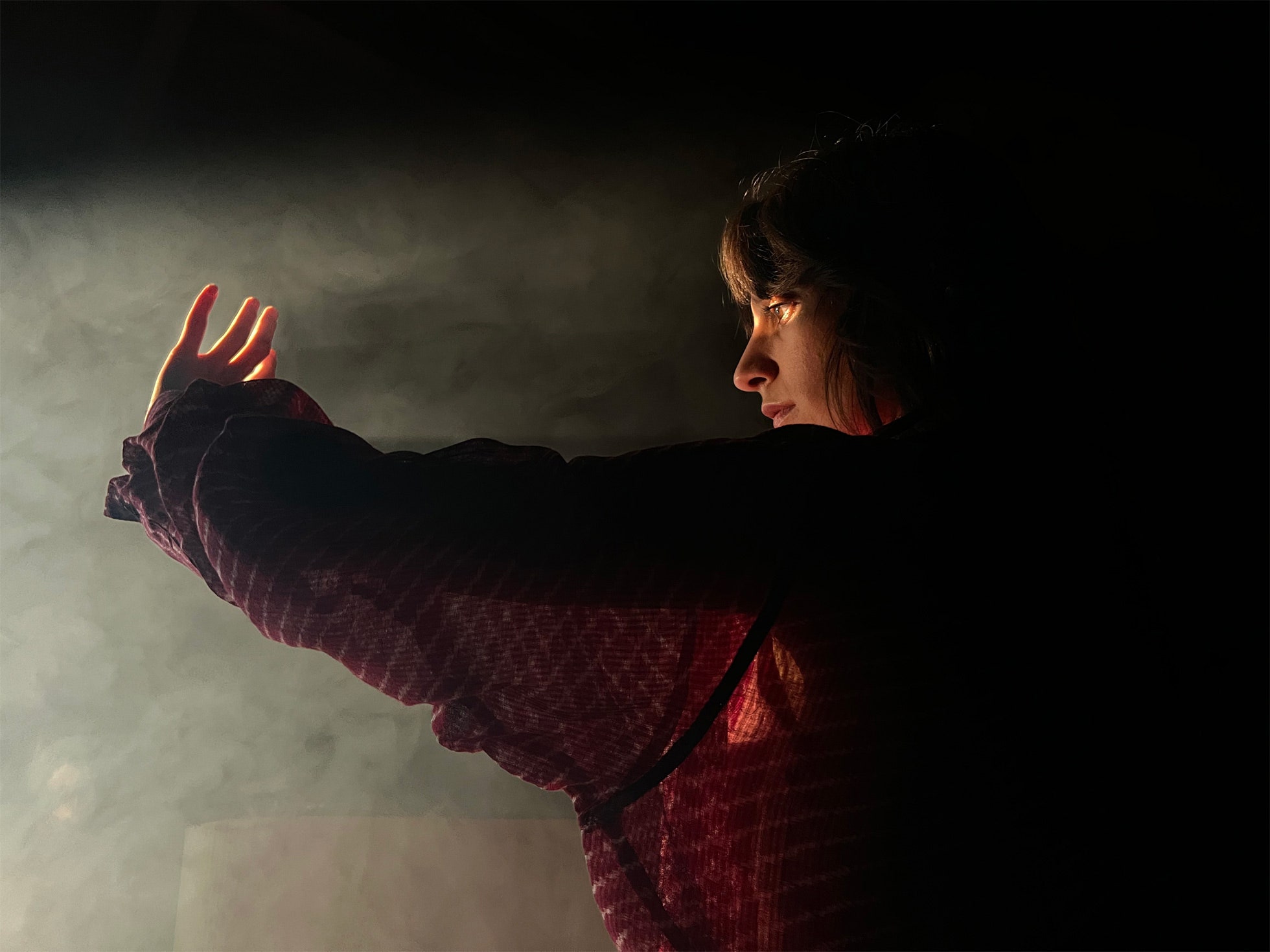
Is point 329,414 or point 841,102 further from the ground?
point 841,102

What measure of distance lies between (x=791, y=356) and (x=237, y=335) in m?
0.41

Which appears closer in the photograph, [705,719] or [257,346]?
[705,719]

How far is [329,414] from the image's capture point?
1.04m

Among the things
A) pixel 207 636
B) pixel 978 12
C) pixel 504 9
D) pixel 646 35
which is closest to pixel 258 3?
pixel 504 9

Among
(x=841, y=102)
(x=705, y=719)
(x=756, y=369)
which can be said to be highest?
(x=841, y=102)

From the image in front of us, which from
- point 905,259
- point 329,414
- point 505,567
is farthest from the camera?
point 329,414

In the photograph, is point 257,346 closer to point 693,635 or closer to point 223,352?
point 223,352

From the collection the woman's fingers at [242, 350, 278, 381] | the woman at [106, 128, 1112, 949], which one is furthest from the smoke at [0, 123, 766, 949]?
the woman at [106, 128, 1112, 949]

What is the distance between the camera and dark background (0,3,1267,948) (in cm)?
89

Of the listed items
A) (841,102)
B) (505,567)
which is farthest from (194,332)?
(841,102)

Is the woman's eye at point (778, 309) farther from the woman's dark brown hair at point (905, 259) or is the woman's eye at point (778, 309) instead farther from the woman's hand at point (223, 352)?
the woman's hand at point (223, 352)

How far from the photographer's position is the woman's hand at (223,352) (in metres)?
0.59

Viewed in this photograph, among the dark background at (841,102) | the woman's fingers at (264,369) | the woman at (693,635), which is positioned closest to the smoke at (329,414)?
the dark background at (841,102)

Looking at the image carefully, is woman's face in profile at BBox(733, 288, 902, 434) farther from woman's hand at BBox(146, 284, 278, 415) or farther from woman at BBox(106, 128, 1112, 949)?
woman's hand at BBox(146, 284, 278, 415)
